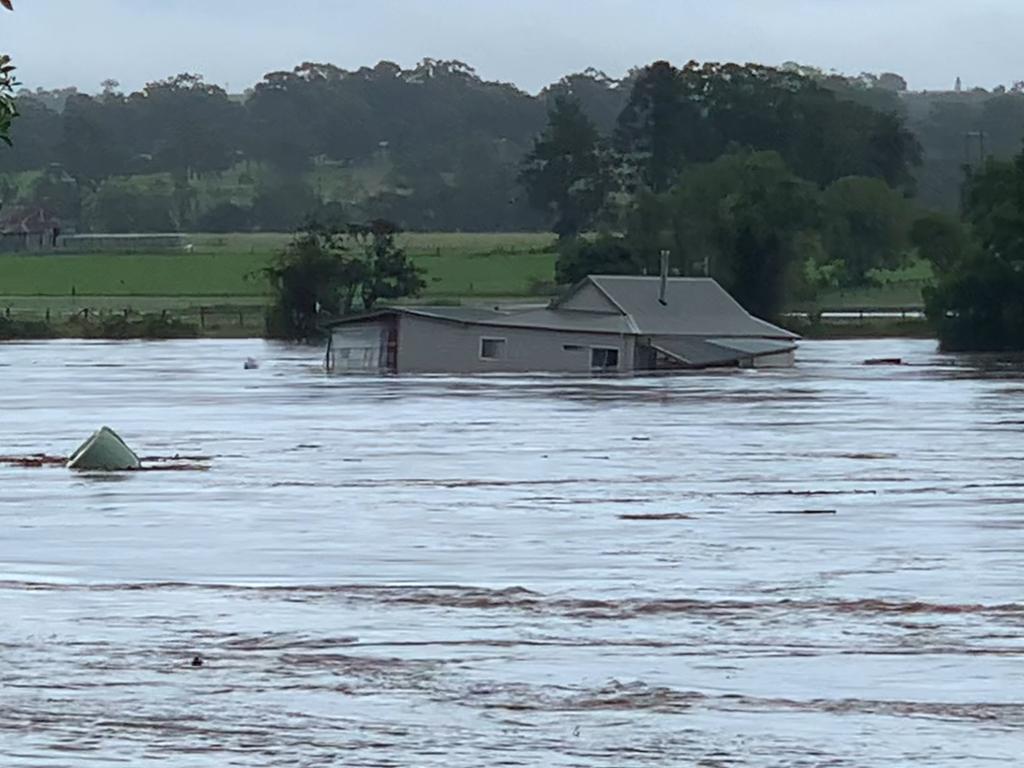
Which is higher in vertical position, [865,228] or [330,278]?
[865,228]

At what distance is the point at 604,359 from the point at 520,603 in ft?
185

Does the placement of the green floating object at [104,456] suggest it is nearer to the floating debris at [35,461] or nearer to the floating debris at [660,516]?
the floating debris at [35,461]

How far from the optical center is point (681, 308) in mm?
76625

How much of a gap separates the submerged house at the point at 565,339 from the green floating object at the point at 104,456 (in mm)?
41441

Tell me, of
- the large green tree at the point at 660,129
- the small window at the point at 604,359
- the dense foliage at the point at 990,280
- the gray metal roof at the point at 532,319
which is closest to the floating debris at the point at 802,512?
the gray metal roof at the point at 532,319

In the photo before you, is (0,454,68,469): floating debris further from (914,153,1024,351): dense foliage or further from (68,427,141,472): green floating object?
(914,153,1024,351): dense foliage

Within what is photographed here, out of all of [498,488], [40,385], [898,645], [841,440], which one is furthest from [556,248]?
[898,645]

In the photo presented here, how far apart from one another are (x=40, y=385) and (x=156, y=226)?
141m

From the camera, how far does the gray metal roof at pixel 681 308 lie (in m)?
74.6

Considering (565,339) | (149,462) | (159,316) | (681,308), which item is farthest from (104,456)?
(159,316)

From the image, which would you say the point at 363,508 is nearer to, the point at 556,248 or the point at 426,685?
the point at 426,685

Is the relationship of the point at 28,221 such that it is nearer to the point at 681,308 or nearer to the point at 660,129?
the point at 660,129

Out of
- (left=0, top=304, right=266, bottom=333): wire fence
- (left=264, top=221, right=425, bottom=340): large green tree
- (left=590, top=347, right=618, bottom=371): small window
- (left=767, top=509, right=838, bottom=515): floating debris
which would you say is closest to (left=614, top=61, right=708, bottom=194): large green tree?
(left=0, top=304, right=266, bottom=333): wire fence

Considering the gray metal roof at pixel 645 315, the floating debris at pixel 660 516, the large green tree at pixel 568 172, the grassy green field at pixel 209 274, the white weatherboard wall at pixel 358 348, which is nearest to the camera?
the floating debris at pixel 660 516
